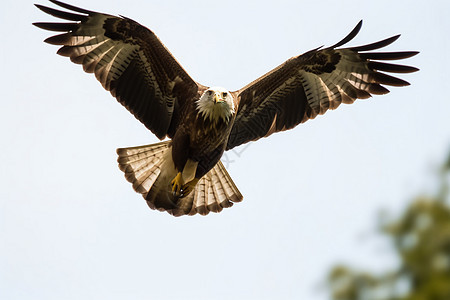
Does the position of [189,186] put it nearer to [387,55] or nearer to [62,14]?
[62,14]

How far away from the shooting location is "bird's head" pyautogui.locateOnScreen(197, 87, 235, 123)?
11.0 m

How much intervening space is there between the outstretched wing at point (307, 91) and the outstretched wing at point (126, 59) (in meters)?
0.95

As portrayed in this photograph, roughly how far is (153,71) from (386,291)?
4.13 m

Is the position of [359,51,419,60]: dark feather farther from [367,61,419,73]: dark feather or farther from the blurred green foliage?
the blurred green foliage

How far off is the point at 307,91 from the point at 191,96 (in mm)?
1675

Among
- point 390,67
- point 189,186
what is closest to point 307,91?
point 390,67

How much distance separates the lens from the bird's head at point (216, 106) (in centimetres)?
1096

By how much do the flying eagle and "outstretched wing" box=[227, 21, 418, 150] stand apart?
0.05 feet

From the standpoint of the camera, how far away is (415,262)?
10484 millimetres

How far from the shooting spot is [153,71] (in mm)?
11586

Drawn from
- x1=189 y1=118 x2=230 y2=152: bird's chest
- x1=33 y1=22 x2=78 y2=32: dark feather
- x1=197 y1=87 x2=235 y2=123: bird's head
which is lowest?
x1=189 y1=118 x2=230 y2=152: bird's chest

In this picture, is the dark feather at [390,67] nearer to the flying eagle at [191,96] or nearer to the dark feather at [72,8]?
the flying eagle at [191,96]

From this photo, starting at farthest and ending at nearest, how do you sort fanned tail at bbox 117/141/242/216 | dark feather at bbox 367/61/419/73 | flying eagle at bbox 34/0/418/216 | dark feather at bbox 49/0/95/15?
1. fanned tail at bbox 117/141/242/216
2. dark feather at bbox 367/61/419/73
3. flying eagle at bbox 34/0/418/216
4. dark feather at bbox 49/0/95/15

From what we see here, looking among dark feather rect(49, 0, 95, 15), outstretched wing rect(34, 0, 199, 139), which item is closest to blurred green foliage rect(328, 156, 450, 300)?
outstretched wing rect(34, 0, 199, 139)
